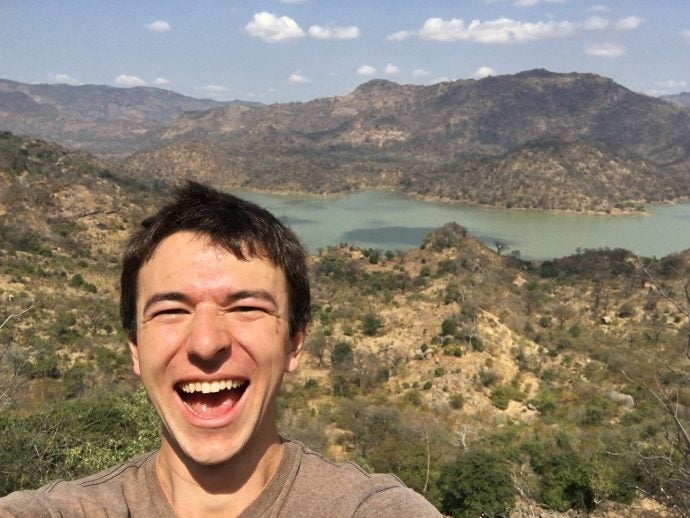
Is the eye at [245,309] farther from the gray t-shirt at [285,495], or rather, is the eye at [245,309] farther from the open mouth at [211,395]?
the gray t-shirt at [285,495]

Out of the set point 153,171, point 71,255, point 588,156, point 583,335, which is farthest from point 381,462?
point 153,171

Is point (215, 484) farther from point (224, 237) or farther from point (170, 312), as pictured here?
point (224, 237)

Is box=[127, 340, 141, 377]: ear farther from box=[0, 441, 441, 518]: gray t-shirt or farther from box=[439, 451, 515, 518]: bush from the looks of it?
box=[439, 451, 515, 518]: bush

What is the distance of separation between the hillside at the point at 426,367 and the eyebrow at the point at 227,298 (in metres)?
3.30

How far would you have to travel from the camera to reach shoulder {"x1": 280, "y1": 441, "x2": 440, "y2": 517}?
150 centimetres

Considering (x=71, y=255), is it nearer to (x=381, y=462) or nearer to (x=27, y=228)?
(x=27, y=228)

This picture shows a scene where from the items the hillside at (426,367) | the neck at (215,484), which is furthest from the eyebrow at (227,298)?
the hillside at (426,367)

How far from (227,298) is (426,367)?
75.3ft

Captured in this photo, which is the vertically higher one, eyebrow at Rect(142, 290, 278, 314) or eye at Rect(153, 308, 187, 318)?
eyebrow at Rect(142, 290, 278, 314)

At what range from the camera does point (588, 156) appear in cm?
10106

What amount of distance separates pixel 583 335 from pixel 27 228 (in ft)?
122

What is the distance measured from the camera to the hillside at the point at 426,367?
10.5 meters

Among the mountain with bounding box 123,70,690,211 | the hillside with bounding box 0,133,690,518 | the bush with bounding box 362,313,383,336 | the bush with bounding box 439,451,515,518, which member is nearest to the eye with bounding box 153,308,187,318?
the hillside with bounding box 0,133,690,518

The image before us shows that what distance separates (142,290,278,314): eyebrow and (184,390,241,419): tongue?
0.27m
